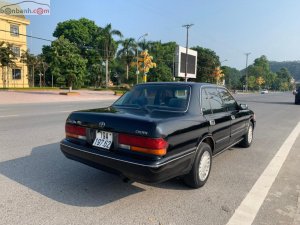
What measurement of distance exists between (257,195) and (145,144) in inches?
74.7

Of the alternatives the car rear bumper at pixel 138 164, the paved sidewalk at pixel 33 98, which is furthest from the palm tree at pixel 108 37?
the car rear bumper at pixel 138 164

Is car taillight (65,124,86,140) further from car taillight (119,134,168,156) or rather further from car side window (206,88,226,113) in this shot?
car side window (206,88,226,113)

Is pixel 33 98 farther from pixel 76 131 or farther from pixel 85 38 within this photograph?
pixel 85 38

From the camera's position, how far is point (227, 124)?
5137 millimetres

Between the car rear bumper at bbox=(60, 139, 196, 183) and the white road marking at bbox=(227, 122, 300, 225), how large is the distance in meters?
0.87

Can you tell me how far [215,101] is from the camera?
4.95 meters

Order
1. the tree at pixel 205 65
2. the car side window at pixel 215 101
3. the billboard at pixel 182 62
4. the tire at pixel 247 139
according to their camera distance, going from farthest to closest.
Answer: the tree at pixel 205 65
the billboard at pixel 182 62
the tire at pixel 247 139
the car side window at pixel 215 101

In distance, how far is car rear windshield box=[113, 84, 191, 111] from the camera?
4367 mm

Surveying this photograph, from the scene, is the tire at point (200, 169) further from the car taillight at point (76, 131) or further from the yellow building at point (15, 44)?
the yellow building at point (15, 44)

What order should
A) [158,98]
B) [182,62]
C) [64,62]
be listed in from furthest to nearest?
[182,62] < [64,62] < [158,98]

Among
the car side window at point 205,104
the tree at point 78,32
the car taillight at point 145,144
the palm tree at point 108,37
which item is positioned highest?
the tree at point 78,32

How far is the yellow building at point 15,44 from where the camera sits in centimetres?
4288

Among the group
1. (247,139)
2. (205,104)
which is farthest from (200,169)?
(247,139)

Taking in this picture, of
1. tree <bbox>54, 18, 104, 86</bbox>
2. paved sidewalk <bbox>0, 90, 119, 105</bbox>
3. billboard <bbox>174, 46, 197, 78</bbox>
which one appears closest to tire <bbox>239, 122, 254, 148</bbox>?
paved sidewalk <bbox>0, 90, 119, 105</bbox>
